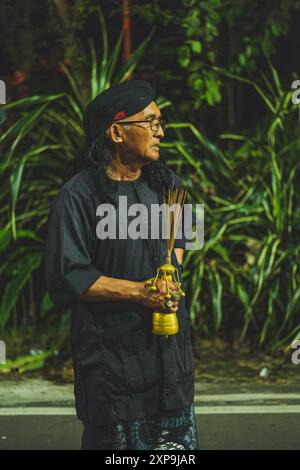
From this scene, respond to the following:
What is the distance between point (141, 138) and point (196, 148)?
200 inches

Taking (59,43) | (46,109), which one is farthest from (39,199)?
(59,43)

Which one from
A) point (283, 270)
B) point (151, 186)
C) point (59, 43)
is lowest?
point (283, 270)

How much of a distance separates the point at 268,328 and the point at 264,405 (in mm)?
1386

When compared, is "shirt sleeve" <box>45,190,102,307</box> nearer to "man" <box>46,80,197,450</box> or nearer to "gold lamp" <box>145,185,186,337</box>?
"man" <box>46,80,197,450</box>

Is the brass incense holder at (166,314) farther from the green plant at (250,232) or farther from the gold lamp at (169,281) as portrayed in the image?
the green plant at (250,232)

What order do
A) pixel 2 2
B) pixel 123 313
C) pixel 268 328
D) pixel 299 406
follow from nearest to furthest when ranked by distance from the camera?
pixel 123 313, pixel 299 406, pixel 268 328, pixel 2 2

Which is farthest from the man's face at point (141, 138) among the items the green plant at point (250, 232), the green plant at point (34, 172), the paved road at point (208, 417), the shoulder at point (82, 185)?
the green plant at point (34, 172)

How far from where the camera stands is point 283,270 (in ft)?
28.8

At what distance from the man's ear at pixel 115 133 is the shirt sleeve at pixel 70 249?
267 mm

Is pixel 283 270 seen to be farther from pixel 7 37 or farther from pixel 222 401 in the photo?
pixel 7 37

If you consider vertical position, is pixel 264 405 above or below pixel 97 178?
below

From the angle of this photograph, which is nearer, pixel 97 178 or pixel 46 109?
pixel 97 178

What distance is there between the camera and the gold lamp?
4.26m

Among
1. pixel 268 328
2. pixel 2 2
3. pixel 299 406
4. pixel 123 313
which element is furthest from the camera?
pixel 2 2
